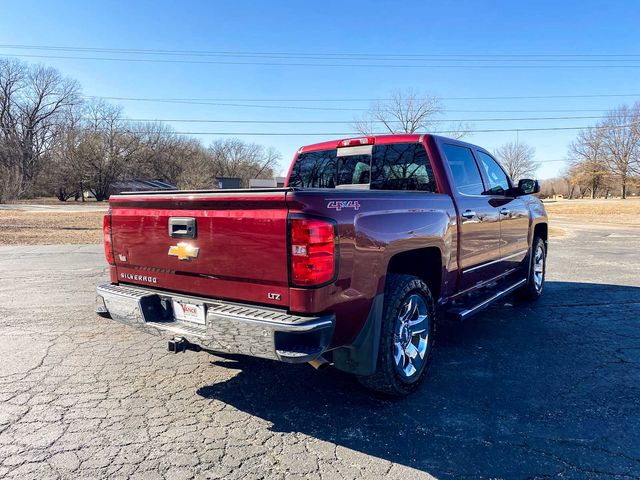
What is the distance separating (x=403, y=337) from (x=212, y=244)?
5.24ft

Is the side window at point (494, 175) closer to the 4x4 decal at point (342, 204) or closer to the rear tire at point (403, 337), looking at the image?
the rear tire at point (403, 337)

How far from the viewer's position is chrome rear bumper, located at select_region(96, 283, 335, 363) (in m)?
2.56

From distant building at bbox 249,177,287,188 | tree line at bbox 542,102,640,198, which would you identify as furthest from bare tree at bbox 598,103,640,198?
distant building at bbox 249,177,287,188

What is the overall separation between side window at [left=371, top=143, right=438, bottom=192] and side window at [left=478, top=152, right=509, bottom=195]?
107 centimetres

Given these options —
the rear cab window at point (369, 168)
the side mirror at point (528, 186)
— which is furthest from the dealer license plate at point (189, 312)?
the side mirror at point (528, 186)

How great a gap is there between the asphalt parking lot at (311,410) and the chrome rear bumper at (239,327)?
0.60m

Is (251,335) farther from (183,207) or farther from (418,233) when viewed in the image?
(418,233)

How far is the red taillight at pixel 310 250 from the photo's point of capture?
2592 mm

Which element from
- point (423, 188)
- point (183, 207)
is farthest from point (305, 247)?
point (423, 188)

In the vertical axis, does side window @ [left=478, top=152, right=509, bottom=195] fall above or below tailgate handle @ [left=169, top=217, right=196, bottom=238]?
above

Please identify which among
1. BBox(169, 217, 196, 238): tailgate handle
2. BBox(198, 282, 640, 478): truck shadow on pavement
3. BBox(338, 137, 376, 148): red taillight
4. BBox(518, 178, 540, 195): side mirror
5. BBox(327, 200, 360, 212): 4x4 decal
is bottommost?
BBox(198, 282, 640, 478): truck shadow on pavement

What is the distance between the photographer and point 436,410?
321 cm

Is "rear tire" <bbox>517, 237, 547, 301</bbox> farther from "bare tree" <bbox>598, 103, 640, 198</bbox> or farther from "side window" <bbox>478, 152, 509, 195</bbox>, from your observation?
"bare tree" <bbox>598, 103, 640, 198</bbox>

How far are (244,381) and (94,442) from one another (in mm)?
1236
